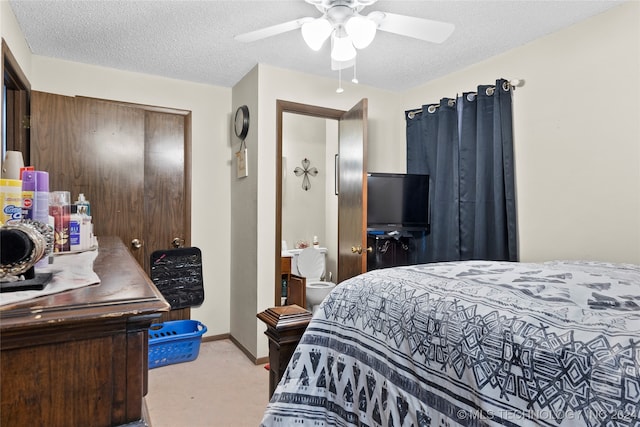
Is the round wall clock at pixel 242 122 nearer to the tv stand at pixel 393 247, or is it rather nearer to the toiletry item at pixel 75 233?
the tv stand at pixel 393 247

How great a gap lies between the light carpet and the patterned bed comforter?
1330 millimetres

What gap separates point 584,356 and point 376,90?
3316 mm

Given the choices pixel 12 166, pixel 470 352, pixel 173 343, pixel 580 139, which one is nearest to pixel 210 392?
pixel 173 343

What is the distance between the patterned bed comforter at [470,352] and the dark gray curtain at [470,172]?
1480mm

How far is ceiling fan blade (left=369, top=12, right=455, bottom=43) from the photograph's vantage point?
1803 mm

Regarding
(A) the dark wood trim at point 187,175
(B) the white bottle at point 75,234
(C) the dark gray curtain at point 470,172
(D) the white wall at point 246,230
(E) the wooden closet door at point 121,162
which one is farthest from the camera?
(A) the dark wood trim at point 187,175

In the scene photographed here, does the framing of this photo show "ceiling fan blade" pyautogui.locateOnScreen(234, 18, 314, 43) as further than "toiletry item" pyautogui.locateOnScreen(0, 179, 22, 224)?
Yes

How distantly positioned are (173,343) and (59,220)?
1.80 meters

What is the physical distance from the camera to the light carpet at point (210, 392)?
219 cm

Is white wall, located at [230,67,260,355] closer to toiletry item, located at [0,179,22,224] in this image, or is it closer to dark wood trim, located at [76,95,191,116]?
dark wood trim, located at [76,95,191,116]

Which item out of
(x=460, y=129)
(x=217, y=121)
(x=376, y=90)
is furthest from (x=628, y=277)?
(x=217, y=121)

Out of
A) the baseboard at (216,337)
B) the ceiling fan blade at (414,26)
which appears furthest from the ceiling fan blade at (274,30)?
the baseboard at (216,337)

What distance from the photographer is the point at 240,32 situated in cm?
245

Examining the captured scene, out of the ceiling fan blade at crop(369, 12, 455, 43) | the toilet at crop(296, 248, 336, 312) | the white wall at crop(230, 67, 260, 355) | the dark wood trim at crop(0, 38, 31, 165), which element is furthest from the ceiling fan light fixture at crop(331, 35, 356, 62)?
the toilet at crop(296, 248, 336, 312)
